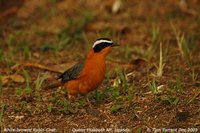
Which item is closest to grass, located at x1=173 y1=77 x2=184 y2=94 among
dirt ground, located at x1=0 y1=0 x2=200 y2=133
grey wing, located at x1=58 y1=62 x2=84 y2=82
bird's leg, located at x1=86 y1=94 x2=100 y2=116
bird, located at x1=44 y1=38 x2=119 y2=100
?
dirt ground, located at x1=0 y1=0 x2=200 y2=133

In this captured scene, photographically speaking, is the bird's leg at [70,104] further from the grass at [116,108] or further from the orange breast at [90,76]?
the grass at [116,108]

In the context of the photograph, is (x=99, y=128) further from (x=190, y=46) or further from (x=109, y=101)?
(x=190, y=46)

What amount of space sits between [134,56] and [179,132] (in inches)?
130

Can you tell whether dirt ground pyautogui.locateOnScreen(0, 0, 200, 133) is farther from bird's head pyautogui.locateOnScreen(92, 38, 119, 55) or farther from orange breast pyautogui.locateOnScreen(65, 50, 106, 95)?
bird's head pyautogui.locateOnScreen(92, 38, 119, 55)

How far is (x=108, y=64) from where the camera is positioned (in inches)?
332

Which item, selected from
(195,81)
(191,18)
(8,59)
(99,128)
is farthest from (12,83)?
(191,18)

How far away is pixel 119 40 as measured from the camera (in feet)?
33.1

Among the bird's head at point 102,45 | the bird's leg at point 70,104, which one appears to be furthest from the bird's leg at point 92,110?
the bird's head at point 102,45

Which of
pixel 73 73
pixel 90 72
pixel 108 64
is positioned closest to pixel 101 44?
pixel 90 72

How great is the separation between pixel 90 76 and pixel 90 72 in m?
0.06

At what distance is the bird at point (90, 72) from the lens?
7191mm

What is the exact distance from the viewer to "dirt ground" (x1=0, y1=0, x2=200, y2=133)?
673cm

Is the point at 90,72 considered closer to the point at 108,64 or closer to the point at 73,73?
the point at 73,73

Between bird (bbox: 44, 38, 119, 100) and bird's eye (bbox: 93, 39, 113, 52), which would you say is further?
bird's eye (bbox: 93, 39, 113, 52)
